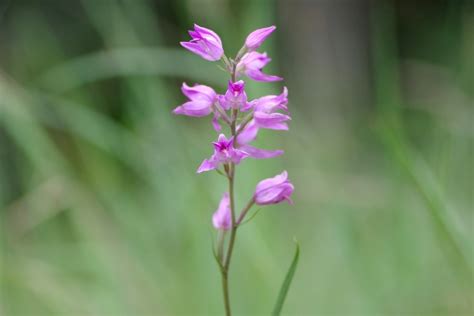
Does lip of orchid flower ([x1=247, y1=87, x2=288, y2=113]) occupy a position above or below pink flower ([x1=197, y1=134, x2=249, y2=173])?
above

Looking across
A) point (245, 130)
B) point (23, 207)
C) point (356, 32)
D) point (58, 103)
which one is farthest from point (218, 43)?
point (356, 32)

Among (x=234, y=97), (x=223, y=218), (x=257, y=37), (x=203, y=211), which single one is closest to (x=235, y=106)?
(x=234, y=97)

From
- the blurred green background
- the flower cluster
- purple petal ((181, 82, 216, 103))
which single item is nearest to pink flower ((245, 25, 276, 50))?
the flower cluster

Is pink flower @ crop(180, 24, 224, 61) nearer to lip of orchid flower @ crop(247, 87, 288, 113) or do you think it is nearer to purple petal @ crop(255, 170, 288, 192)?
lip of orchid flower @ crop(247, 87, 288, 113)

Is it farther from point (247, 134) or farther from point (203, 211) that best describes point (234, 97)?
point (203, 211)

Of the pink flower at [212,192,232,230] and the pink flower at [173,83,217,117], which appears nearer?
the pink flower at [173,83,217,117]

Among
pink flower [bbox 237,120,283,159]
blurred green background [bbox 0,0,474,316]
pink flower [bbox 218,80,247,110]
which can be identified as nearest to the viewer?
pink flower [bbox 218,80,247,110]

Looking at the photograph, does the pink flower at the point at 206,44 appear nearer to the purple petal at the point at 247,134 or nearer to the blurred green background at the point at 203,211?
the purple petal at the point at 247,134
